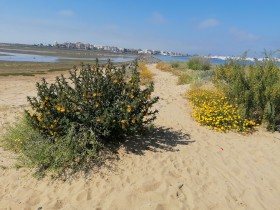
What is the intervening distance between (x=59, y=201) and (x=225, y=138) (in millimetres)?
4153

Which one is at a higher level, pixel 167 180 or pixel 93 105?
pixel 93 105

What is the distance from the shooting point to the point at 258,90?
23.7 ft

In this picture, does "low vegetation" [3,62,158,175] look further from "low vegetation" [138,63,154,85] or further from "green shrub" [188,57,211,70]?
"green shrub" [188,57,211,70]

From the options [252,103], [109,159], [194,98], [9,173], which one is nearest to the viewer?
[9,173]

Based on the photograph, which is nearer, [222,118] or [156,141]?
[156,141]

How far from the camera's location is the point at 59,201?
384 centimetres

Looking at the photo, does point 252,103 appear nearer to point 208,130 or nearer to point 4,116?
point 208,130

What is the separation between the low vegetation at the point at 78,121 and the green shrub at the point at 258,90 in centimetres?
350

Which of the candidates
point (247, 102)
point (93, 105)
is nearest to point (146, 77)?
point (247, 102)

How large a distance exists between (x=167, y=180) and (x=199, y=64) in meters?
19.7

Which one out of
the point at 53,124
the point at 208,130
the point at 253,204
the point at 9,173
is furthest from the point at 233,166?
the point at 9,173

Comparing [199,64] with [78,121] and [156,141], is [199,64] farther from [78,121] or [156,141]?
[78,121]

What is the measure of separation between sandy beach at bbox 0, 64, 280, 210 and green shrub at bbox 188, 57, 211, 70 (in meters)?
16.9

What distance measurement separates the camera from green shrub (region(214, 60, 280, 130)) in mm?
7094
